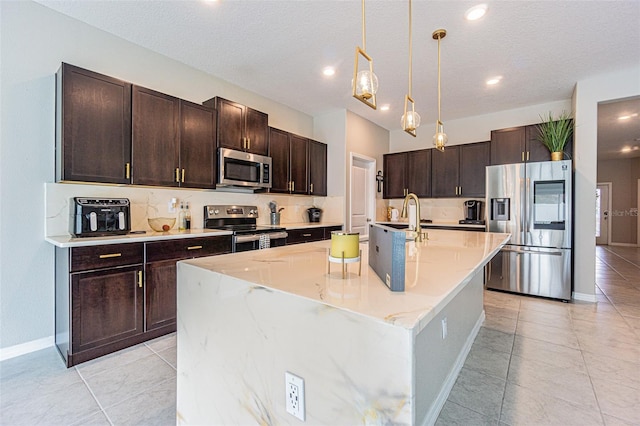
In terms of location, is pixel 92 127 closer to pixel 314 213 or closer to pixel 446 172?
pixel 314 213

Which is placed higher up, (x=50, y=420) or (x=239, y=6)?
(x=239, y=6)

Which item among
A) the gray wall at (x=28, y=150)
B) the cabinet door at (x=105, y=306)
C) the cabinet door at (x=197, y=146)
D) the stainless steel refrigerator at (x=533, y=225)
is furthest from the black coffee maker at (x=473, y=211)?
the gray wall at (x=28, y=150)

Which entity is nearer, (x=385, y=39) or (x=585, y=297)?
(x=385, y=39)

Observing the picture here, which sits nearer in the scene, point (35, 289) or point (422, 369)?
point (422, 369)

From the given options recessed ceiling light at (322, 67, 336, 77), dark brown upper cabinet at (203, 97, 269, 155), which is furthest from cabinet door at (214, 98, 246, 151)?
recessed ceiling light at (322, 67, 336, 77)

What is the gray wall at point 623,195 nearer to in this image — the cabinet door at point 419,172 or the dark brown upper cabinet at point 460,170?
the dark brown upper cabinet at point 460,170

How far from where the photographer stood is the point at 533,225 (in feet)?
12.6

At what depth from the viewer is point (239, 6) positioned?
7.75 ft

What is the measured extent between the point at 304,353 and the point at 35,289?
2.73 meters

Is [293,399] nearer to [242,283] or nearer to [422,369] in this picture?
[242,283]

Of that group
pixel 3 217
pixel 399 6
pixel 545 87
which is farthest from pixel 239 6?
pixel 545 87

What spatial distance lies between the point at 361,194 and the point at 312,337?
4.69 metres

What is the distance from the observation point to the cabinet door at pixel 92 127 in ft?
7.59

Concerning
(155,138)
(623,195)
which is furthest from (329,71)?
(623,195)
